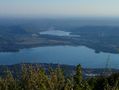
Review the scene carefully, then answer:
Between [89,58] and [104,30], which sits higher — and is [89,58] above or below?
below

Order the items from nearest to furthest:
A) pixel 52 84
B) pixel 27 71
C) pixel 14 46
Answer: pixel 52 84
pixel 27 71
pixel 14 46

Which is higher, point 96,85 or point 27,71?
point 27,71

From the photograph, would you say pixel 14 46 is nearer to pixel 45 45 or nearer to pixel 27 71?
pixel 45 45

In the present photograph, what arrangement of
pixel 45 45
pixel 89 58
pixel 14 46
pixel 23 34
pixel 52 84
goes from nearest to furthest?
pixel 52 84, pixel 89 58, pixel 14 46, pixel 45 45, pixel 23 34

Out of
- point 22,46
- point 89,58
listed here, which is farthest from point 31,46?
point 89,58

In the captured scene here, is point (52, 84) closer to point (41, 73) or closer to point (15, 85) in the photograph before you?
point (41, 73)

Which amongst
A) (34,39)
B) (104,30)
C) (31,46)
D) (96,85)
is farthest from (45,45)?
(96,85)

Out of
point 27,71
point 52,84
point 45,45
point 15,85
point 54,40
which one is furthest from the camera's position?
point 54,40

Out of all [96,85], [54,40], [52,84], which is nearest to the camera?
[52,84]

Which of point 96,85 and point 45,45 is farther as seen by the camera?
point 45,45
